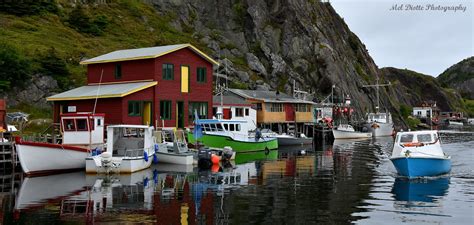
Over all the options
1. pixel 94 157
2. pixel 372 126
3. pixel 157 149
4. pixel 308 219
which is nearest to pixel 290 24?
pixel 372 126

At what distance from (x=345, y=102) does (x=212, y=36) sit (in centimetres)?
2973

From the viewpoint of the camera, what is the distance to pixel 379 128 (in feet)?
338

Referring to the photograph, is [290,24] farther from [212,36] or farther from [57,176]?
[57,176]

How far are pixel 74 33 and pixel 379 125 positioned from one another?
188ft

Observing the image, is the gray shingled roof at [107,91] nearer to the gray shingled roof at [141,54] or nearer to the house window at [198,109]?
the gray shingled roof at [141,54]

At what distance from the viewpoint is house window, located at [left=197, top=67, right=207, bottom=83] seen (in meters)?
57.5

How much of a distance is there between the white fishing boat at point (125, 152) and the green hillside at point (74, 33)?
21.4m

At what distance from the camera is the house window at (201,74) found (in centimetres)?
5747

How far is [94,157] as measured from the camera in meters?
36.7

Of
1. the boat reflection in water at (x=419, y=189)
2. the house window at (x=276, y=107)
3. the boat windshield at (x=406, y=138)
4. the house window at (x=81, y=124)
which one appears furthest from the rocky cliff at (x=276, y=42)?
the boat reflection in water at (x=419, y=189)

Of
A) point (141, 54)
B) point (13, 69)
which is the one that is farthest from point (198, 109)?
point (13, 69)

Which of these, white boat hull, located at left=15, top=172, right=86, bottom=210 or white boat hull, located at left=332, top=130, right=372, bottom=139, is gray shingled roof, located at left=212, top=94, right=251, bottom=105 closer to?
white boat hull, located at left=332, top=130, right=372, bottom=139

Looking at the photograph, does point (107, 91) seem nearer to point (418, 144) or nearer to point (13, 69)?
point (13, 69)

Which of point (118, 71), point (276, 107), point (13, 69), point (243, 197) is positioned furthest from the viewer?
point (276, 107)
